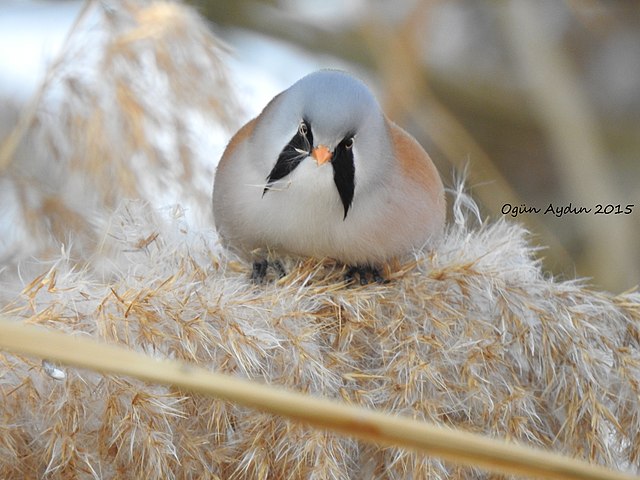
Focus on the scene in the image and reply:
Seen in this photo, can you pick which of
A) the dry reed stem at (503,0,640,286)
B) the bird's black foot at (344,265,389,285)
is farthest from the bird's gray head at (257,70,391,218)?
the dry reed stem at (503,0,640,286)

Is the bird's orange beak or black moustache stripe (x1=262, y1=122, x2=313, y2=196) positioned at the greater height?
the bird's orange beak

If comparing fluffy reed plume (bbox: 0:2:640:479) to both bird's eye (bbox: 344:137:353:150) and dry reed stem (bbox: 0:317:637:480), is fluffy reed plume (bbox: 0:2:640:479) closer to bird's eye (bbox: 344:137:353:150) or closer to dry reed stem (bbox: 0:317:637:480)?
bird's eye (bbox: 344:137:353:150)

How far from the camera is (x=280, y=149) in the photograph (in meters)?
1.88

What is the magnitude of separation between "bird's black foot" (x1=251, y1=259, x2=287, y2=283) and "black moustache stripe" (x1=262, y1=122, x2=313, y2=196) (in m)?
0.16

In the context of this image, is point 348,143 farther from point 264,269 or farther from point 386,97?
point 386,97

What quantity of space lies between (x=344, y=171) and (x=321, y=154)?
0.12m

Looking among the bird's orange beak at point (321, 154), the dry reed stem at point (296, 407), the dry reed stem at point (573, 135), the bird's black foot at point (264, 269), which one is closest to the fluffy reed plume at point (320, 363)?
the bird's black foot at point (264, 269)

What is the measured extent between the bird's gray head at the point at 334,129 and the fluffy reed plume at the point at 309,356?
194mm

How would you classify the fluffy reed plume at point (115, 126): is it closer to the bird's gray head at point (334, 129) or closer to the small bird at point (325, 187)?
the small bird at point (325, 187)

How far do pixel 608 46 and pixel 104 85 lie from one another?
344 cm

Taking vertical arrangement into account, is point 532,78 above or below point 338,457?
above

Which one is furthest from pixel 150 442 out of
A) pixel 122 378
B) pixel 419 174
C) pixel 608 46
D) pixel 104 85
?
pixel 608 46

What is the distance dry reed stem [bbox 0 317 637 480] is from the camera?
2.54 feet

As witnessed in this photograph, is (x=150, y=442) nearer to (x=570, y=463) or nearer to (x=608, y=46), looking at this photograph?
(x=570, y=463)
